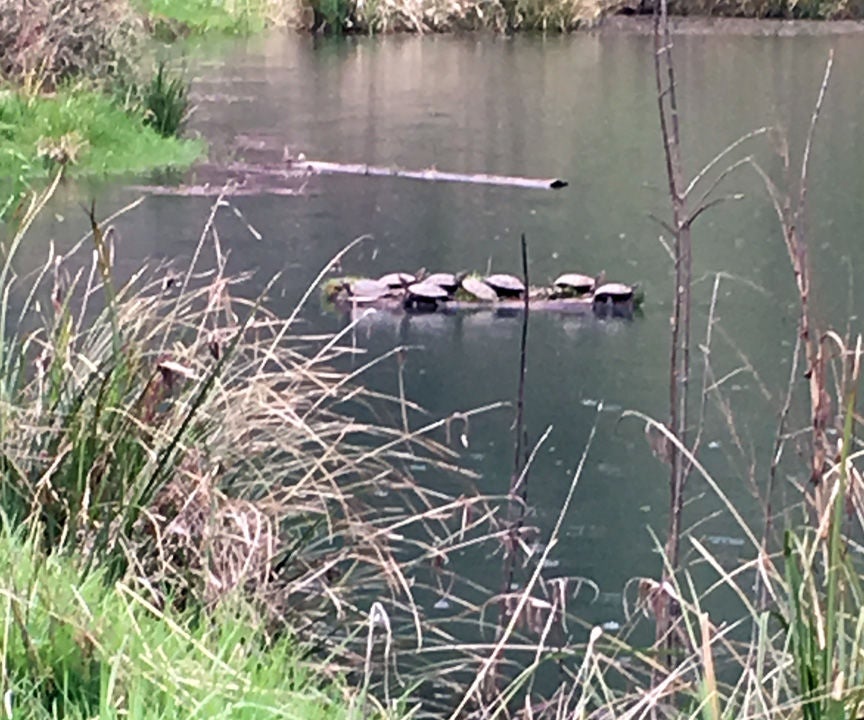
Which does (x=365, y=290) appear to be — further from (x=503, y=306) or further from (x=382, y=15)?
(x=382, y=15)

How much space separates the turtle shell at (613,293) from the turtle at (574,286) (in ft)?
0.30

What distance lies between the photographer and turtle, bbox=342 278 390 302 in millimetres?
4684

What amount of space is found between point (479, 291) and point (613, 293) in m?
0.41

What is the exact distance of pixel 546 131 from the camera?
8430 millimetres

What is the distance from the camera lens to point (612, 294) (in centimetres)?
464

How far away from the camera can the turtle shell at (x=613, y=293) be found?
4.64 metres

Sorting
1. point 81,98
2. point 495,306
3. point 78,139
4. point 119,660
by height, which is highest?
point 119,660

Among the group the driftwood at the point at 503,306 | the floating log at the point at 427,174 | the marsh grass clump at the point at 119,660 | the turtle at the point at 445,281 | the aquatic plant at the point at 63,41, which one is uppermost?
the aquatic plant at the point at 63,41

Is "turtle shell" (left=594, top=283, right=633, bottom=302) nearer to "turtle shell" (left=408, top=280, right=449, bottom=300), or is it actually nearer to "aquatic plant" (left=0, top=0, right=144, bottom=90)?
"turtle shell" (left=408, top=280, right=449, bottom=300)

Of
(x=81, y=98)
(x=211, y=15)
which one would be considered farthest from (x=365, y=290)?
(x=211, y=15)

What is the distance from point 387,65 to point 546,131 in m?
3.69

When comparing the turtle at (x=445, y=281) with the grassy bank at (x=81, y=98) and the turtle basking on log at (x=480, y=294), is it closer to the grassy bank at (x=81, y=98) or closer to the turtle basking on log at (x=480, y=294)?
the turtle basking on log at (x=480, y=294)

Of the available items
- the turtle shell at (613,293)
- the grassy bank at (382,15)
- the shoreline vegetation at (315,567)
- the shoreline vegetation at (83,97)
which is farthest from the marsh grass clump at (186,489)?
the grassy bank at (382,15)

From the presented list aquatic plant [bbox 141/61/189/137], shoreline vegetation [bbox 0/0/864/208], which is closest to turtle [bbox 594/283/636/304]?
shoreline vegetation [bbox 0/0/864/208]
